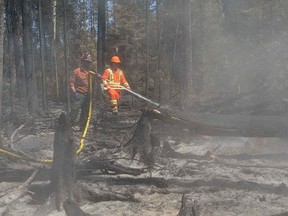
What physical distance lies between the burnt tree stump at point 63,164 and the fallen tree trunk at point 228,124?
7.18 feet

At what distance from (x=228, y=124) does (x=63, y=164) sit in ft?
9.98

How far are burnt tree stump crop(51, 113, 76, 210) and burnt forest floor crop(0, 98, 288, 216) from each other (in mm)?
222

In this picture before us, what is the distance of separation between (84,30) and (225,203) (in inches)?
1164

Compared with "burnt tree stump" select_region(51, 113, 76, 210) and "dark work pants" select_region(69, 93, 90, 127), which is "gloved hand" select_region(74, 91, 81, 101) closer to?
"dark work pants" select_region(69, 93, 90, 127)

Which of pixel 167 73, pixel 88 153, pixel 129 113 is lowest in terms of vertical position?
pixel 88 153

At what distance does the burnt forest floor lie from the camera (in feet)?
14.5

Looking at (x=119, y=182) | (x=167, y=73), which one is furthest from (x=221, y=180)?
(x=167, y=73)

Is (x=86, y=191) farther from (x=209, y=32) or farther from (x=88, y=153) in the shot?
(x=209, y=32)

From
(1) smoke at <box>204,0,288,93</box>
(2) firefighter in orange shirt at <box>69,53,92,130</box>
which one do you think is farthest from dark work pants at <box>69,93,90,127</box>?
(1) smoke at <box>204,0,288,93</box>

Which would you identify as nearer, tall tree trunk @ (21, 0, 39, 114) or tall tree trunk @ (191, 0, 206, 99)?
tall tree trunk @ (21, 0, 39, 114)

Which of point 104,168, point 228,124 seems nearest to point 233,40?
point 228,124

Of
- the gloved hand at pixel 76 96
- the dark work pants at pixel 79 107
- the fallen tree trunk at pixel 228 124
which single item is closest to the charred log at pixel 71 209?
the fallen tree trunk at pixel 228 124

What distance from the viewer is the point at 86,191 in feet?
15.4

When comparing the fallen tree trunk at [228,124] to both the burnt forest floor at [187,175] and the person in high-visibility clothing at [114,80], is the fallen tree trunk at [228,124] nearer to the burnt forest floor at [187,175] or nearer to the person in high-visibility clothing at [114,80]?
the burnt forest floor at [187,175]
